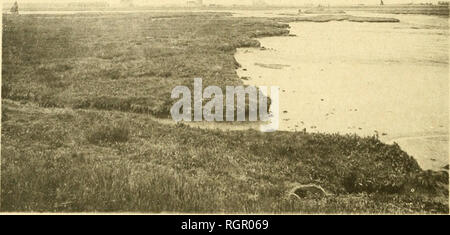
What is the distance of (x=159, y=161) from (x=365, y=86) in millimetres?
11735

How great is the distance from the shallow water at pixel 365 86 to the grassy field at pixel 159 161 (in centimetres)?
177

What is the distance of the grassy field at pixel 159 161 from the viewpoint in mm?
6547

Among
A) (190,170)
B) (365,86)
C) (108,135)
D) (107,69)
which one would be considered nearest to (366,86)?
(365,86)

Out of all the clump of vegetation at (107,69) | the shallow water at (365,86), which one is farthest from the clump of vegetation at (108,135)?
the shallow water at (365,86)

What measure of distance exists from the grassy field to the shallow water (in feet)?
5.80

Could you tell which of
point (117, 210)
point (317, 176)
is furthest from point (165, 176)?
point (317, 176)

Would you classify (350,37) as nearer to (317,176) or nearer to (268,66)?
(268,66)

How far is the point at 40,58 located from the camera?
66.7ft

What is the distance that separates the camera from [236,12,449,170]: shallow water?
11.8 meters

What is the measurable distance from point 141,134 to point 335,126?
640cm

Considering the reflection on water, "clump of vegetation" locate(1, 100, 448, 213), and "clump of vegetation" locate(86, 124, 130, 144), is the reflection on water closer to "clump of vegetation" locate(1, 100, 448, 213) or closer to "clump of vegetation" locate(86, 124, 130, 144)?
"clump of vegetation" locate(1, 100, 448, 213)

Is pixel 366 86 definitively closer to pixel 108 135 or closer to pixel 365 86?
pixel 365 86

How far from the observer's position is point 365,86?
671 inches

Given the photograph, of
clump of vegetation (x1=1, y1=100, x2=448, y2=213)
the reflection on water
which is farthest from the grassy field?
the reflection on water
